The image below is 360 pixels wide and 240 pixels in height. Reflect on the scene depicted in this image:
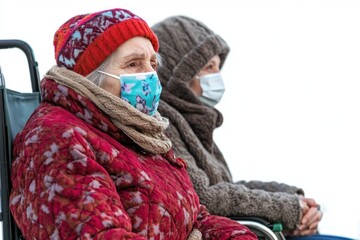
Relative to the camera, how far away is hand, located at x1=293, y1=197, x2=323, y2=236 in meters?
3.46

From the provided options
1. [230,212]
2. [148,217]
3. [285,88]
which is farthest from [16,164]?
[285,88]

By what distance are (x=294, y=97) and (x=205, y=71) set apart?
1.40m

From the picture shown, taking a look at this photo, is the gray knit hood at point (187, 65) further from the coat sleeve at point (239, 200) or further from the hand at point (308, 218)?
the hand at point (308, 218)

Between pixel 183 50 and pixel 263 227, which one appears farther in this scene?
pixel 183 50

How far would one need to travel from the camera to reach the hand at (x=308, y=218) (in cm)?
346

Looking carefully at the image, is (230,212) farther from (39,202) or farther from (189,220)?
(39,202)

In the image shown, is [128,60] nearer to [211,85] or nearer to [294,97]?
[211,85]

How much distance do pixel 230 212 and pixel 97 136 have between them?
1233 millimetres

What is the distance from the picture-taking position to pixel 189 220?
7.97ft

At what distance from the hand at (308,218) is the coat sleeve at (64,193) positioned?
1.49 m

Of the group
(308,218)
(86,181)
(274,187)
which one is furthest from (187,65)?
(86,181)

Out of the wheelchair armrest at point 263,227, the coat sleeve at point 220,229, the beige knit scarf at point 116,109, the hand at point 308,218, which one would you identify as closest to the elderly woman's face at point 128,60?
the beige knit scarf at point 116,109

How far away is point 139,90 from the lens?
7.97 ft

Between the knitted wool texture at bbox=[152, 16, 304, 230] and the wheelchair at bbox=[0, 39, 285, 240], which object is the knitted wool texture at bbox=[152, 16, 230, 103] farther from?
the wheelchair at bbox=[0, 39, 285, 240]
